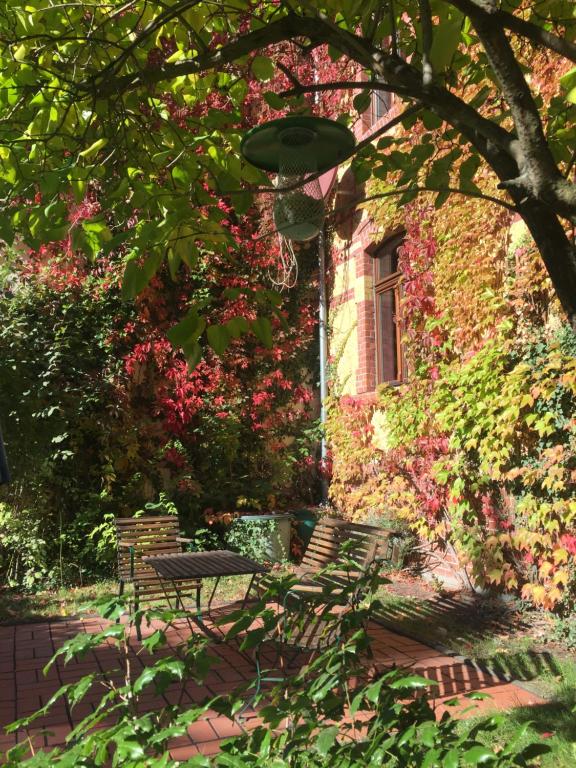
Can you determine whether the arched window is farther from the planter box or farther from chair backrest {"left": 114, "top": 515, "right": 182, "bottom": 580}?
chair backrest {"left": 114, "top": 515, "right": 182, "bottom": 580}

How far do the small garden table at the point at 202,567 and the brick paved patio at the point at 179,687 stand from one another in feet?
1.41

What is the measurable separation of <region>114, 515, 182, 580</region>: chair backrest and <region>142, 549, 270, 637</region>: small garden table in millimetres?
509

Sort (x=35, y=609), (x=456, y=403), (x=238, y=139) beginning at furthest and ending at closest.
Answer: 1. (x=35, y=609)
2. (x=456, y=403)
3. (x=238, y=139)

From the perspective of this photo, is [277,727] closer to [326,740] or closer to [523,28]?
[326,740]

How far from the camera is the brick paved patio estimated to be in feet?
11.6

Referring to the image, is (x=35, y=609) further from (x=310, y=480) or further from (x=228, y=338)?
(x=228, y=338)

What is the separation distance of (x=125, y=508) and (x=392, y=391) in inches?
127

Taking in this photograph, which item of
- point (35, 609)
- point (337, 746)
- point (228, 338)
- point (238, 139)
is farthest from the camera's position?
point (35, 609)

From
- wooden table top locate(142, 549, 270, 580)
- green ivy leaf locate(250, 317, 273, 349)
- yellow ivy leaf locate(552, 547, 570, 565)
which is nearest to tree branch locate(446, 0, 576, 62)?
green ivy leaf locate(250, 317, 273, 349)

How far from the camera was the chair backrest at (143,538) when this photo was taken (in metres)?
6.05

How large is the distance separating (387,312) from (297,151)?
5.82 metres

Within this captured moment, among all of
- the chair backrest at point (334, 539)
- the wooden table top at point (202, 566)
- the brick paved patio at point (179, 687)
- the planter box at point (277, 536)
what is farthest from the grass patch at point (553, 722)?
the planter box at point (277, 536)

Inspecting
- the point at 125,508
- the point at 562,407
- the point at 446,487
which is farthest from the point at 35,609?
the point at 562,407

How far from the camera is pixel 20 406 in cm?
721
